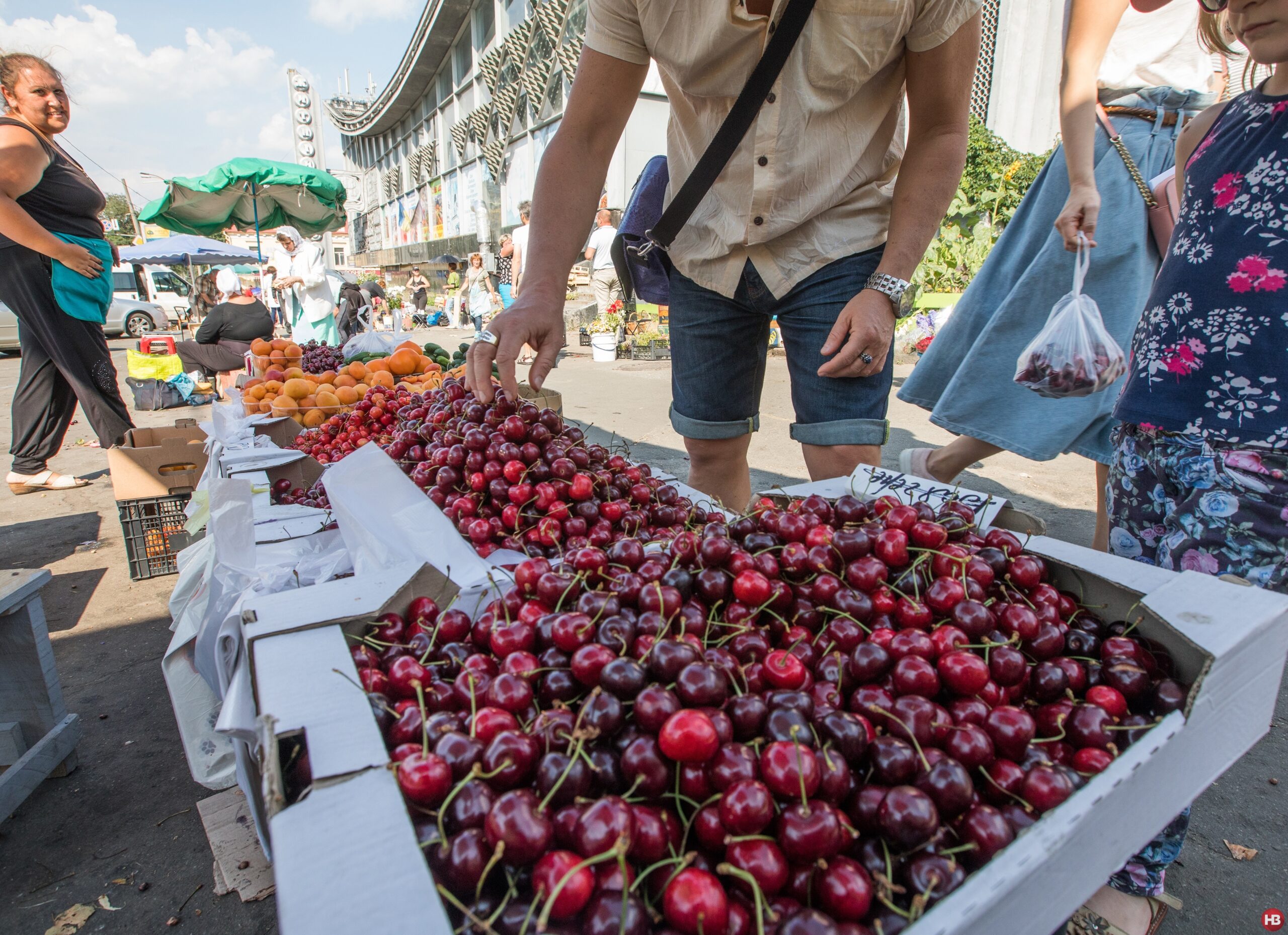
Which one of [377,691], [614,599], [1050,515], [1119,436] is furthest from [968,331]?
[377,691]

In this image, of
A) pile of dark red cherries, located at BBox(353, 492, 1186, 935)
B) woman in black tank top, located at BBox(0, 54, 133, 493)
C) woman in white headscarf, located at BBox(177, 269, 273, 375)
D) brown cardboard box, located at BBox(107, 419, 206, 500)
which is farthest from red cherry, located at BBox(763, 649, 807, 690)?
woman in white headscarf, located at BBox(177, 269, 273, 375)

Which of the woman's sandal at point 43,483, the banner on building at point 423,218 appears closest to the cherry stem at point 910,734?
the woman's sandal at point 43,483

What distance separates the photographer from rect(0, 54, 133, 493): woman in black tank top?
3623 mm

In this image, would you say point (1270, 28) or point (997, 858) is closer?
point (997, 858)

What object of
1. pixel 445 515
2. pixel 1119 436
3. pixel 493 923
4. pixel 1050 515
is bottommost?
pixel 1050 515

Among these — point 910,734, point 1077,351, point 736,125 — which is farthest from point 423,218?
point 910,734

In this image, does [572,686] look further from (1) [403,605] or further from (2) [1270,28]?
(2) [1270,28]

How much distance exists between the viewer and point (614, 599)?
1.20m

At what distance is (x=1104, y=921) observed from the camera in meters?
1.46

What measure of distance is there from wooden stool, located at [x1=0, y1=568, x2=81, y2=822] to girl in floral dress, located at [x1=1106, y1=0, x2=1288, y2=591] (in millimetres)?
3172

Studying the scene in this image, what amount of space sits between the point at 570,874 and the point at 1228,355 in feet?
5.52

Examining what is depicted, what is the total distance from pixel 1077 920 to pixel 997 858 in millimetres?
1059

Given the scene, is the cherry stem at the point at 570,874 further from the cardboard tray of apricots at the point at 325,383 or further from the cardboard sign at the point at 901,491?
the cardboard tray of apricots at the point at 325,383

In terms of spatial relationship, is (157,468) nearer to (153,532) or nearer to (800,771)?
(153,532)
